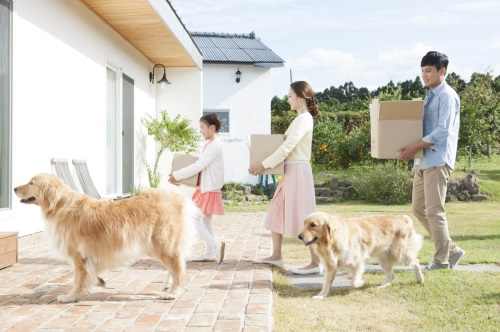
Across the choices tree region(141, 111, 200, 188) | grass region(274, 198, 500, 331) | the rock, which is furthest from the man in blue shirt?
the rock

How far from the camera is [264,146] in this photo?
5844mm

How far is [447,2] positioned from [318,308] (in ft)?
22.6

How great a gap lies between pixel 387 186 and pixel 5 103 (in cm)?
1092

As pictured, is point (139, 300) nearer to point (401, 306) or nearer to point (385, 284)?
point (401, 306)

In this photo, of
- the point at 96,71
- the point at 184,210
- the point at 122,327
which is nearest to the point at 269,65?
the point at 96,71

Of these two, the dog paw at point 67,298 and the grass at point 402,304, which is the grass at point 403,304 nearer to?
the grass at point 402,304

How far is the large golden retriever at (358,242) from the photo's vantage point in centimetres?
476

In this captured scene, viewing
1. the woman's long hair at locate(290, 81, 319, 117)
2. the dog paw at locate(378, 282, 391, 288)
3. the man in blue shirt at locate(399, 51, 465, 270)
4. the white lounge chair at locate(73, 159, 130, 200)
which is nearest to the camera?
the dog paw at locate(378, 282, 391, 288)

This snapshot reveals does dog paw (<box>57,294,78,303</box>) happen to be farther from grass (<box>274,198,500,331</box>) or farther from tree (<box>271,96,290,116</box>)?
tree (<box>271,96,290,116</box>)

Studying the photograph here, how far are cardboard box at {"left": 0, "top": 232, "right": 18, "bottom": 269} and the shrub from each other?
11069 mm

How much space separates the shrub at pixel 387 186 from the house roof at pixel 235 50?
194 inches

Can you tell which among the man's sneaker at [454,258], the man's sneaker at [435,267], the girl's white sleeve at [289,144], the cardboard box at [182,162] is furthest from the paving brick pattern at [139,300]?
the man's sneaker at [454,258]

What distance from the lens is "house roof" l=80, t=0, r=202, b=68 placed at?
898 centimetres

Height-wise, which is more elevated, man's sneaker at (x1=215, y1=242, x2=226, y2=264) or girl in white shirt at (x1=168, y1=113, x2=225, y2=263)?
girl in white shirt at (x1=168, y1=113, x2=225, y2=263)
